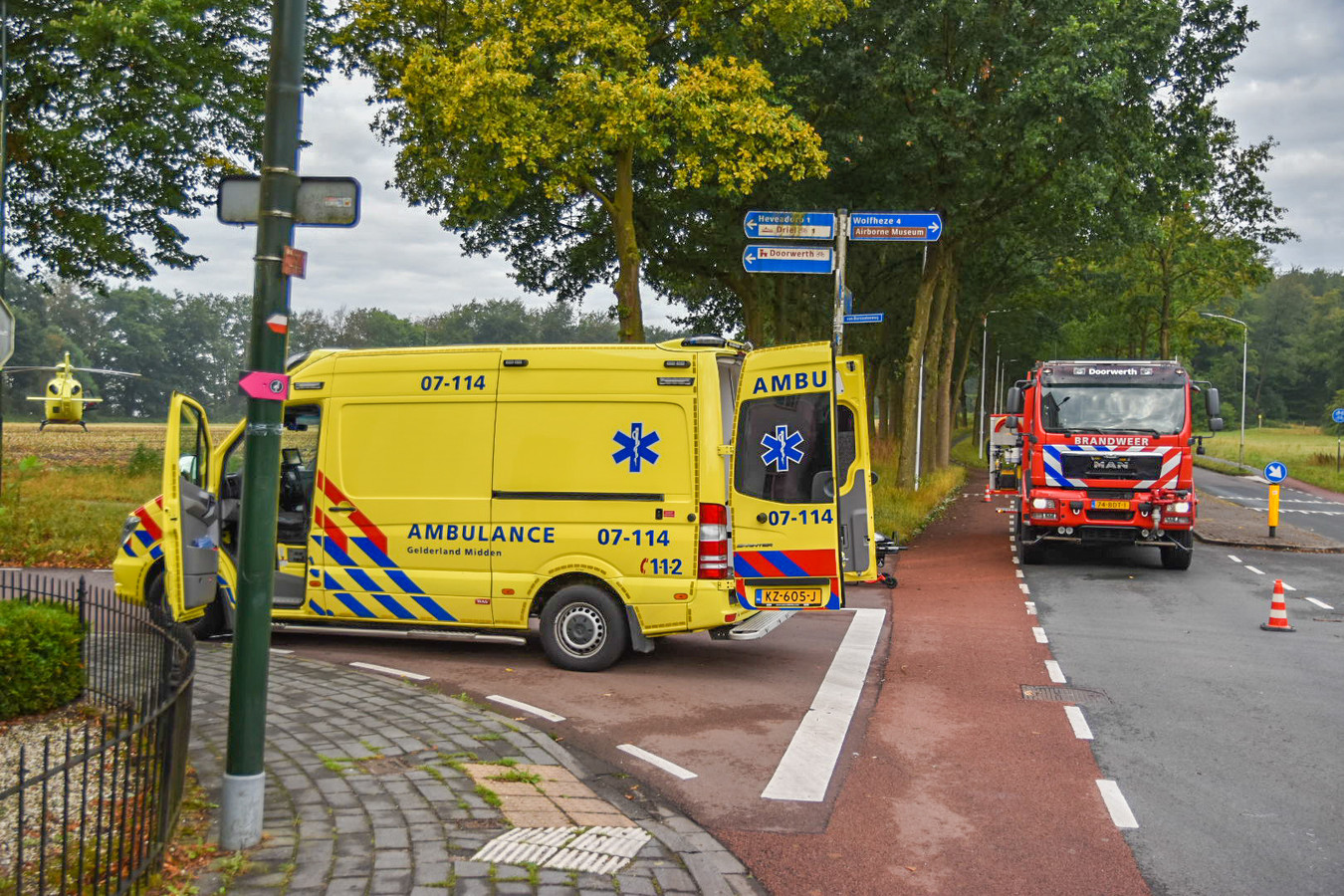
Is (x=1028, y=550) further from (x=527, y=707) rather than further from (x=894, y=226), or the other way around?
(x=527, y=707)

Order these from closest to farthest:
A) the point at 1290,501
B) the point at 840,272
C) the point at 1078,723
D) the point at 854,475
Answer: the point at 1078,723 → the point at 854,475 → the point at 840,272 → the point at 1290,501

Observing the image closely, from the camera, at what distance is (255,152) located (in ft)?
76.5

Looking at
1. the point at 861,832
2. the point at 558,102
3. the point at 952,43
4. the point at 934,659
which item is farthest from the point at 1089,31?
the point at 861,832

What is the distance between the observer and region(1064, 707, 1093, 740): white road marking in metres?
7.49

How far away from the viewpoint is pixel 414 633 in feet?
31.4

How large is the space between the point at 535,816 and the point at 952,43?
69.3 ft

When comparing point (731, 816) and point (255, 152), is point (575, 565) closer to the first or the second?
point (731, 816)

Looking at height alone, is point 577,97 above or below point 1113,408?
above

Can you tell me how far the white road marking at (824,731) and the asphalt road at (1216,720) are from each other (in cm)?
157

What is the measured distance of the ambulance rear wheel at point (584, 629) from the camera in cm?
903

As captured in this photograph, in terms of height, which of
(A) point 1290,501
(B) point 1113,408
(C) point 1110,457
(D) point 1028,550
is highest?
(B) point 1113,408

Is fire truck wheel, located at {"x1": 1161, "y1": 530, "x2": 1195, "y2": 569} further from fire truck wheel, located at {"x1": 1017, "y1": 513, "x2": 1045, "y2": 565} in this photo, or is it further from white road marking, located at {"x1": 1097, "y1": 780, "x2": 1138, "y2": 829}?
white road marking, located at {"x1": 1097, "y1": 780, "x2": 1138, "y2": 829}

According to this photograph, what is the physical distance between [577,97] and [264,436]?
12782 millimetres

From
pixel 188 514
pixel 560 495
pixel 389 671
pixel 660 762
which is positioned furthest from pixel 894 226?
pixel 660 762
